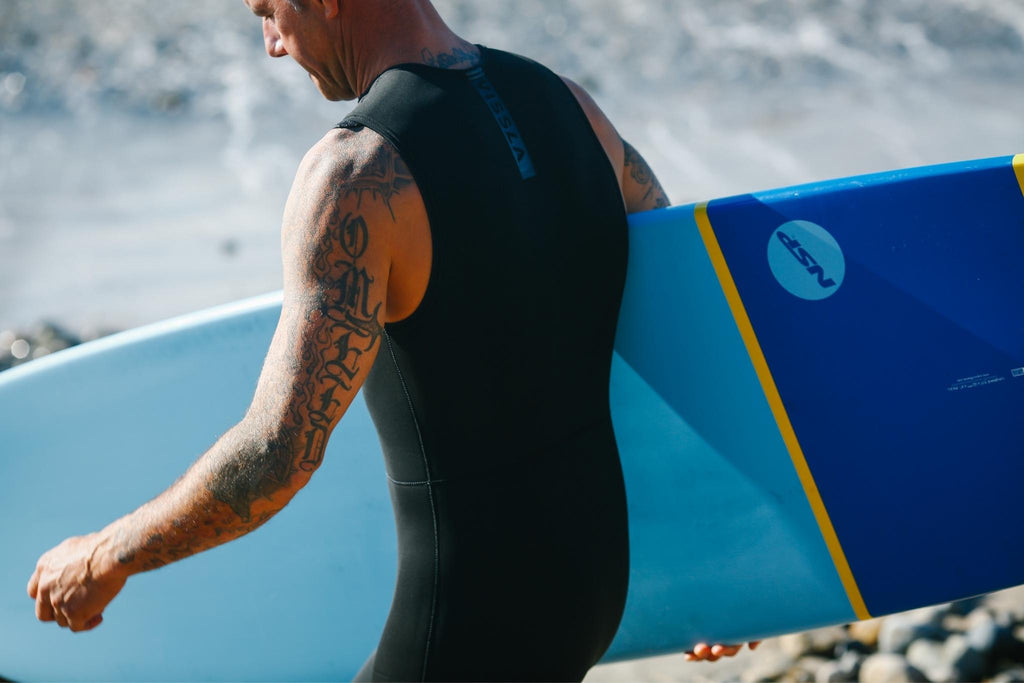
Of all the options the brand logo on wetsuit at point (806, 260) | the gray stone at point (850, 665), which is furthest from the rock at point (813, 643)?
the brand logo on wetsuit at point (806, 260)

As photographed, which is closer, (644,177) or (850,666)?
(644,177)

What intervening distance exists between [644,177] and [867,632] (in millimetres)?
1418

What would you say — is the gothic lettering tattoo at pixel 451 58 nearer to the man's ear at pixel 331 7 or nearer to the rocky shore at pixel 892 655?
the man's ear at pixel 331 7

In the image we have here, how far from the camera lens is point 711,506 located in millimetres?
2178

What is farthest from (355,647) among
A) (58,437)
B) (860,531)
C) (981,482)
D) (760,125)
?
(760,125)

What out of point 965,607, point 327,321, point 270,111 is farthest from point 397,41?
point 270,111

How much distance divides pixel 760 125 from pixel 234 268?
3823 millimetres

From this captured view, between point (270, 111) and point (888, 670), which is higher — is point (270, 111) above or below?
above

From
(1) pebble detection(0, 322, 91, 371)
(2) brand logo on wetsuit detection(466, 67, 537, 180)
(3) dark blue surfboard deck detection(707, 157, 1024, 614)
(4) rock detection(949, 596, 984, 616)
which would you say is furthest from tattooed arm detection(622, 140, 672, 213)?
(1) pebble detection(0, 322, 91, 371)

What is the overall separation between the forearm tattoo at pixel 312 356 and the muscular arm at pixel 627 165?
1.64 ft

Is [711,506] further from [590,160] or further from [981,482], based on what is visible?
[590,160]

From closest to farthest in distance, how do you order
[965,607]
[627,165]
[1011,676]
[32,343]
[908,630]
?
1. [627,165]
2. [1011,676]
3. [908,630]
4. [965,607]
5. [32,343]

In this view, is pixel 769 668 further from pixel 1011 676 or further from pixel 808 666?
pixel 1011 676

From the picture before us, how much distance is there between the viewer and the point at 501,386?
137cm
